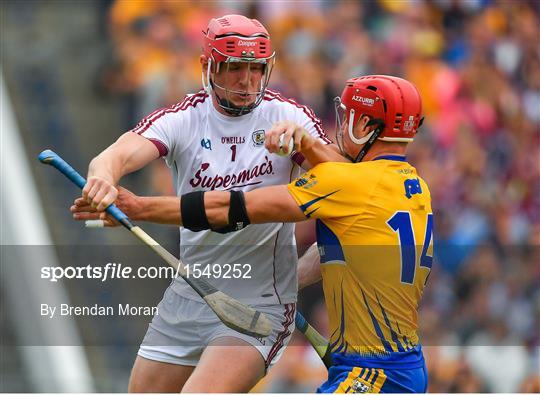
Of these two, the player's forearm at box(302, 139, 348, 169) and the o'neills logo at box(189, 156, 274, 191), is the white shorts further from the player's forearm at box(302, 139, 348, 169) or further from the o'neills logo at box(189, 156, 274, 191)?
the player's forearm at box(302, 139, 348, 169)

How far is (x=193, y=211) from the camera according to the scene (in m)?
4.45

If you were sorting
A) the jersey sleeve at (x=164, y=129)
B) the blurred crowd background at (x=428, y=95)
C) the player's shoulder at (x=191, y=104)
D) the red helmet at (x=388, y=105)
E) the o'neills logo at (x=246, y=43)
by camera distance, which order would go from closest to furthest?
the red helmet at (x=388, y=105), the o'neills logo at (x=246, y=43), the jersey sleeve at (x=164, y=129), the player's shoulder at (x=191, y=104), the blurred crowd background at (x=428, y=95)

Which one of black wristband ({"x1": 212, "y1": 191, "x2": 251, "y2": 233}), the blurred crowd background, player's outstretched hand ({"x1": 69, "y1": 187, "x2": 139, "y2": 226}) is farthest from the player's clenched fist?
the blurred crowd background

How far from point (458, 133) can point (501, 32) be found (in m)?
1.23

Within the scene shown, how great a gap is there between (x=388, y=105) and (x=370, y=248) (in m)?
0.55

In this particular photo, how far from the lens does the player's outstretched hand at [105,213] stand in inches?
177

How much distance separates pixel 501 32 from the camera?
10211 millimetres

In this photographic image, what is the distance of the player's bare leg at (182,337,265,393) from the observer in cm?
459

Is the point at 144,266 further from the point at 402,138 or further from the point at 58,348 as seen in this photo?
the point at 402,138

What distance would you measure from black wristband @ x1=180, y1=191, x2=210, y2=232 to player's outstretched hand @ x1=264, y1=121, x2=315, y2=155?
33cm

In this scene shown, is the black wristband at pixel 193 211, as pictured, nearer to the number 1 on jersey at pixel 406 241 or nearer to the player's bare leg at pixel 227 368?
the player's bare leg at pixel 227 368

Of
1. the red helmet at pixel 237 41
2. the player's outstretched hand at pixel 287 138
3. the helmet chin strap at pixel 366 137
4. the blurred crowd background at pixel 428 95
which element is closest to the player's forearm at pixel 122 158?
the red helmet at pixel 237 41

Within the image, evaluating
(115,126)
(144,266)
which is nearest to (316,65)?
(115,126)

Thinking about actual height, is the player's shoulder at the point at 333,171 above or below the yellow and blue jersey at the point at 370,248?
above
